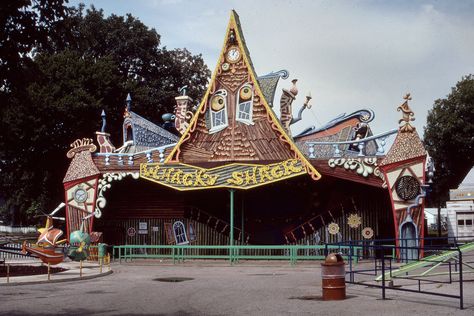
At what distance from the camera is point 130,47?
5034cm

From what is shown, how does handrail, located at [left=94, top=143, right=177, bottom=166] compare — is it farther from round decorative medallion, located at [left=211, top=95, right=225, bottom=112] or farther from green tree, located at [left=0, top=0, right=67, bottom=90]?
green tree, located at [left=0, top=0, right=67, bottom=90]

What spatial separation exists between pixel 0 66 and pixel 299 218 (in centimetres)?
2321

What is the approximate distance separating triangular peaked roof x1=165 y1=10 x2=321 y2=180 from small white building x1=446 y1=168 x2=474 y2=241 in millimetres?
17024

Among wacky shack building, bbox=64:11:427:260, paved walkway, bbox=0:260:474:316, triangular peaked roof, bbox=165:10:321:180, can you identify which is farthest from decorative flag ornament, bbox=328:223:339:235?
paved walkway, bbox=0:260:474:316

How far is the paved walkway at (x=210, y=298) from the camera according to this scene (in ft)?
40.7

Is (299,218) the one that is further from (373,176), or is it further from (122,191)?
(122,191)

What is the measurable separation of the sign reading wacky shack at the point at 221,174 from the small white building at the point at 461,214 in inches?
659

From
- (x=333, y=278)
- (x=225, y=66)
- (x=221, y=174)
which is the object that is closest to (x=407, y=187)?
(x=221, y=174)

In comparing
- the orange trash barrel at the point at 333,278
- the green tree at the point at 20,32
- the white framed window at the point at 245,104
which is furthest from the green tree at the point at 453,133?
the green tree at the point at 20,32

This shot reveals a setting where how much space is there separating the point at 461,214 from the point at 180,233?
61.6ft

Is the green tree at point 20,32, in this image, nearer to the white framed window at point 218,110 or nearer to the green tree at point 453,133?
the white framed window at point 218,110

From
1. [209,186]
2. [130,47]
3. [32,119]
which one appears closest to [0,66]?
[209,186]

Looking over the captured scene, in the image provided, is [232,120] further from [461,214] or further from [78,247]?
[461,214]

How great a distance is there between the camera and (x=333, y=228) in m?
29.4
